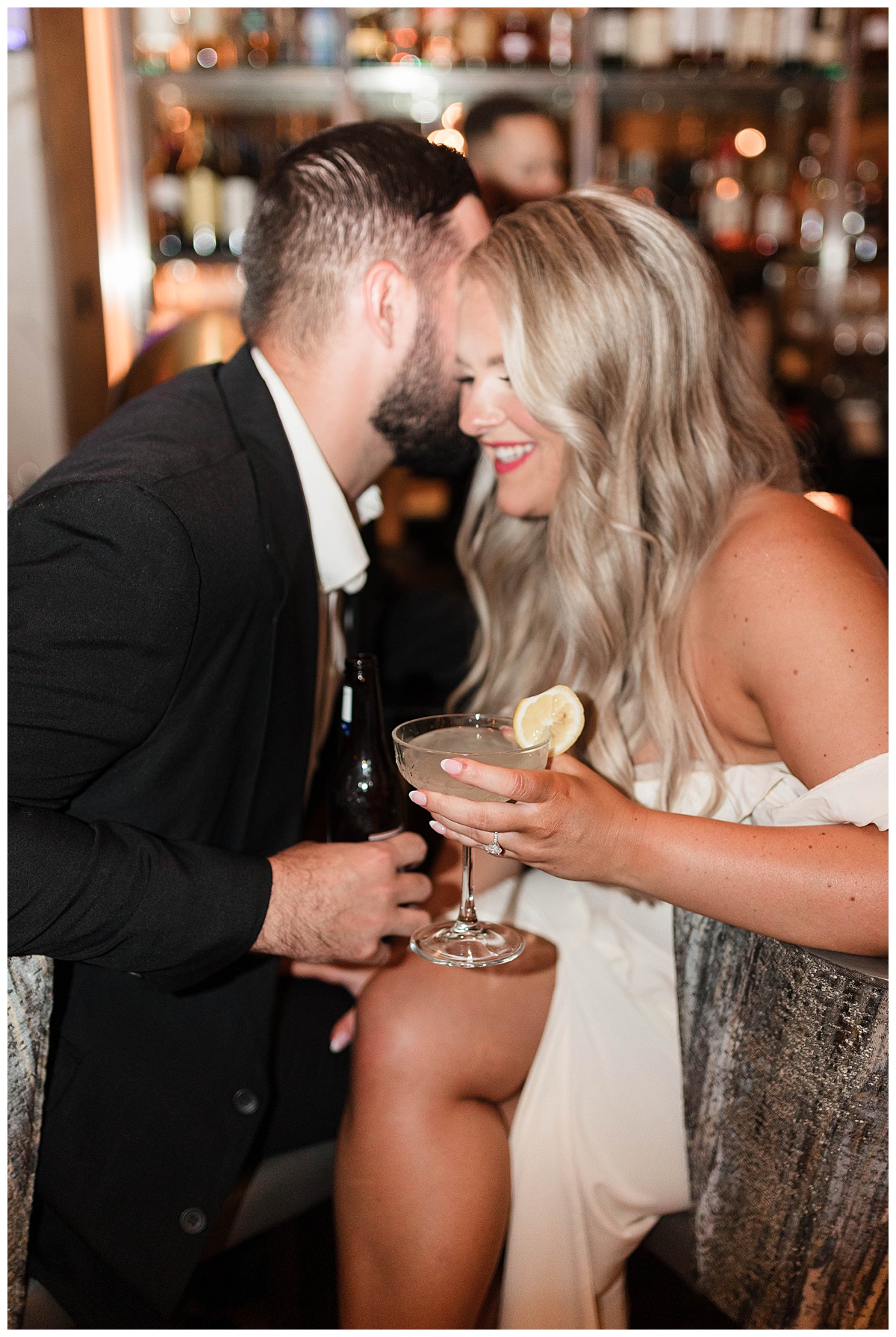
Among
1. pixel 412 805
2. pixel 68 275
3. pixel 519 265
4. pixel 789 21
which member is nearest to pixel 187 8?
pixel 68 275

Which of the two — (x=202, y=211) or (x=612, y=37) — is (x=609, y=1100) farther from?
(x=612, y=37)

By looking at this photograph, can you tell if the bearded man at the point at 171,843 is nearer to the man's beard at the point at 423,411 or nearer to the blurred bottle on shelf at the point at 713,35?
the man's beard at the point at 423,411

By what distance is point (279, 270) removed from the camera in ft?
5.70

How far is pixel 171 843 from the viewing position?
1261 millimetres

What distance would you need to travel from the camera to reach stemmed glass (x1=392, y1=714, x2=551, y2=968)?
1152 mm

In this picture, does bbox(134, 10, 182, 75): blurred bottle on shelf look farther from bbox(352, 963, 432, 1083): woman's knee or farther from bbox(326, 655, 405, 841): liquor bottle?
bbox(352, 963, 432, 1083): woman's knee

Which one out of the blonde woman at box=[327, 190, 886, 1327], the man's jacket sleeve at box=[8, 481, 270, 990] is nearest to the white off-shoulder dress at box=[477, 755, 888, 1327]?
the blonde woman at box=[327, 190, 886, 1327]

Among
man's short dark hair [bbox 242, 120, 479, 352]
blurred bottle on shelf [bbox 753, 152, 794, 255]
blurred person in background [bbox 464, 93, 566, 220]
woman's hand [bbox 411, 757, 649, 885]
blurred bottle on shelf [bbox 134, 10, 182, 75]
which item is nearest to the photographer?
woman's hand [bbox 411, 757, 649, 885]

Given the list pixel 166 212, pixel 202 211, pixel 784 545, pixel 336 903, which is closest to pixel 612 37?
pixel 202 211

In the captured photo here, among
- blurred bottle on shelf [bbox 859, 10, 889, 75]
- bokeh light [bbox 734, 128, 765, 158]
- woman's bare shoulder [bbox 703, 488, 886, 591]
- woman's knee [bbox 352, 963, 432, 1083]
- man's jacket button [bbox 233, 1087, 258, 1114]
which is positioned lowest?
man's jacket button [bbox 233, 1087, 258, 1114]

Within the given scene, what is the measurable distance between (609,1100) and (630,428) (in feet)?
3.00

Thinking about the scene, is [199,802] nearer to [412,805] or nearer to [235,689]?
[235,689]

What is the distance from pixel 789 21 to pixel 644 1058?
3702 millimetres

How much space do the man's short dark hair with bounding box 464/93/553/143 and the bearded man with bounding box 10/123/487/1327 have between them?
200 centimetres
